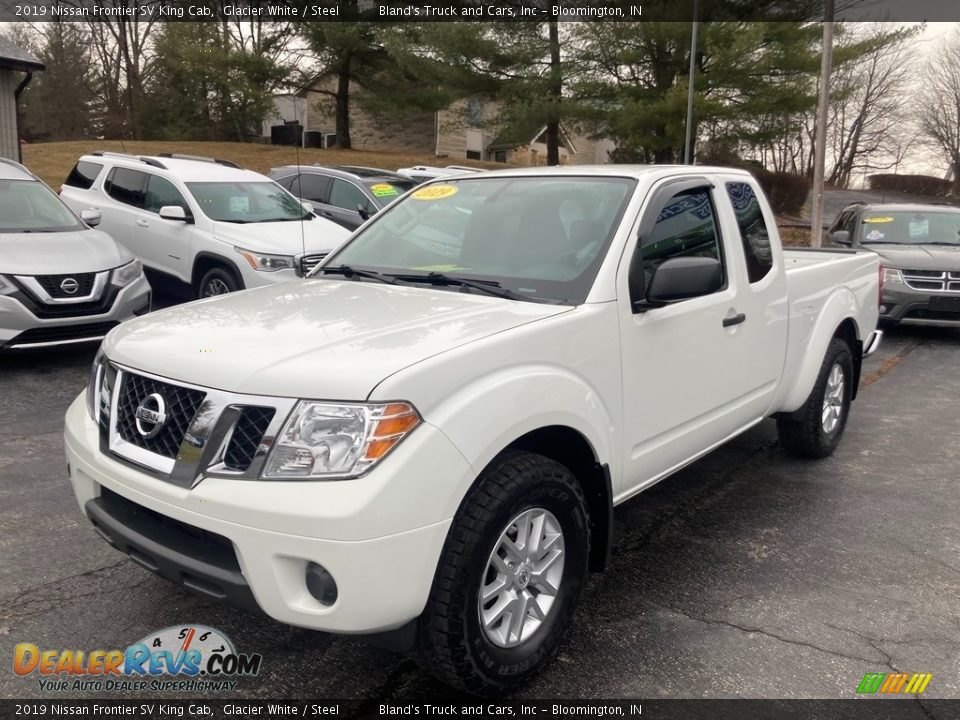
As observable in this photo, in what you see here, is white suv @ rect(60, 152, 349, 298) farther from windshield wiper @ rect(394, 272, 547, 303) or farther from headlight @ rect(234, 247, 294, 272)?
windshield wiper @ rect(394, 272, 547, 303)

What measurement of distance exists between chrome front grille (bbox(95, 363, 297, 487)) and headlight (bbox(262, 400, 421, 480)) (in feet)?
0.16

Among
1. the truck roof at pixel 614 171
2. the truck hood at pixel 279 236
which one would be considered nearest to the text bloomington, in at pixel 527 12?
the truck hood at pixel 279 236

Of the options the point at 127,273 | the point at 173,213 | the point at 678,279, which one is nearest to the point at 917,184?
the point at 173,213

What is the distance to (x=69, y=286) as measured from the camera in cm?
711

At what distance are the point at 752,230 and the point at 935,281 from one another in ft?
22.0

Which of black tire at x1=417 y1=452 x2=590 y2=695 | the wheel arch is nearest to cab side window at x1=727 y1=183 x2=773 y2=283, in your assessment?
the wheel arch

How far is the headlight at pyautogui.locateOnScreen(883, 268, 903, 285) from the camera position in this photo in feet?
33.1

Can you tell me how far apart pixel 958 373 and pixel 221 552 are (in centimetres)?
833

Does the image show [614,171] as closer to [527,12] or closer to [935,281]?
[935,281]

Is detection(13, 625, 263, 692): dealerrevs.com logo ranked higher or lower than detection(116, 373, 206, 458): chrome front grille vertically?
lower

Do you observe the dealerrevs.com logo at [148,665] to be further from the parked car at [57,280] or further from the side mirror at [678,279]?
the parked car at [57,280]

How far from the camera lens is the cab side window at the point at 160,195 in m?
9.47

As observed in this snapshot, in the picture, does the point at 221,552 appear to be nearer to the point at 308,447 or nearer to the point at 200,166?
the point at 308,447

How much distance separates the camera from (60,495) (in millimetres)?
4637
